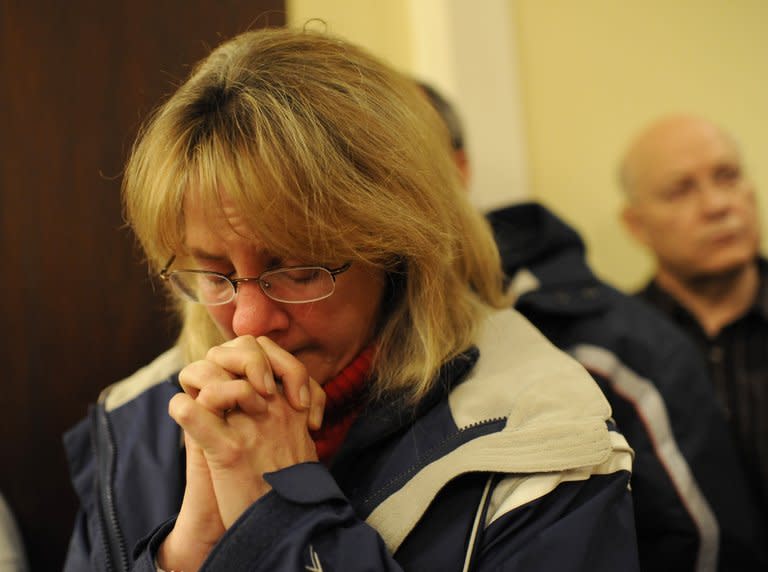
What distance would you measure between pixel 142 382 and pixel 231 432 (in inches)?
14.4

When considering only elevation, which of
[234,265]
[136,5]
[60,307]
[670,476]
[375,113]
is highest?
[136,5]

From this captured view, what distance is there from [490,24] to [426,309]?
105 cm

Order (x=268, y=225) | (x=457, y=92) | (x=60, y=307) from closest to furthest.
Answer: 1. (x=268, y=225)
2. (x=60, y=307)
3. (x=457, y=92)

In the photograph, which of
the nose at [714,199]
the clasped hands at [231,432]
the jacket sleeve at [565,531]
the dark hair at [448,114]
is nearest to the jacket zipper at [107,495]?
the clasped hands at [231,432]

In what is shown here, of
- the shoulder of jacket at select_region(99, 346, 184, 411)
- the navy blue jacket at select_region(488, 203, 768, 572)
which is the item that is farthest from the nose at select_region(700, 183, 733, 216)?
the shoulder of jacket at select_region(99, 346, 184, 411)

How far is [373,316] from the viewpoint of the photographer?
3.39ft

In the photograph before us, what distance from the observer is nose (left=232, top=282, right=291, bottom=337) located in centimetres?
93

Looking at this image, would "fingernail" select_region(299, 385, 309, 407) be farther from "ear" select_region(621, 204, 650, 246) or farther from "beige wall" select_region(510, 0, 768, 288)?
"ear" select_region(621, 204, 650, 246)

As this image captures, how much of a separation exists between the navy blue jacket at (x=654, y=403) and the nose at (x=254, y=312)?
644 millimetres

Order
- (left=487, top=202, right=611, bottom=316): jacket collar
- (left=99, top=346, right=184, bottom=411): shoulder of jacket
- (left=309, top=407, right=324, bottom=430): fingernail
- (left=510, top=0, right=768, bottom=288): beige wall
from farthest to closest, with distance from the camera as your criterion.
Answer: (left=510, top=0, right=768, bottom=288): beige wall
(left=487, top=202, right=611, bottom=316): jacket collar
(left=99, top=346, right=184, bottom=411): shoulder of jacket
(left=309, top=407, right=324, bottom=430): fingernail

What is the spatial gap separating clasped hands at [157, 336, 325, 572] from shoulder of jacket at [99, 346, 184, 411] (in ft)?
0.91

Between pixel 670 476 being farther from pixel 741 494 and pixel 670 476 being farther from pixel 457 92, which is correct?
pixel 457 92

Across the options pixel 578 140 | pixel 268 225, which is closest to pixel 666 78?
pixel 578 140

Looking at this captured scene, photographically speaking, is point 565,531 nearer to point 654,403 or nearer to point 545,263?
point 654,403
